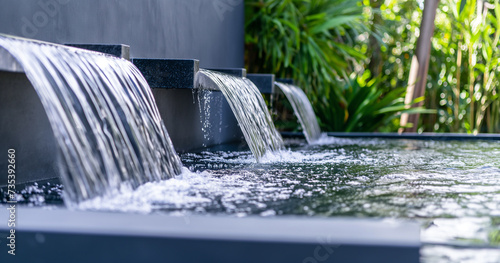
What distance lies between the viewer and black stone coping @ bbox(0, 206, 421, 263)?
1.18 m

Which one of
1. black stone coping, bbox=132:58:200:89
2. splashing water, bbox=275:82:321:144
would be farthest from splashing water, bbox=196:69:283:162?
splashing water, bbox=275:82:321:144

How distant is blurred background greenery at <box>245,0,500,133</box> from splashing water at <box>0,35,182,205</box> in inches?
128

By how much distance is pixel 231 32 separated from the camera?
5.73 m

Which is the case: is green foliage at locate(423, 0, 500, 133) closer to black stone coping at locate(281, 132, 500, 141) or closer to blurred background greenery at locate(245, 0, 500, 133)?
blurred background greenery at locate(245, 0, 500, 133)

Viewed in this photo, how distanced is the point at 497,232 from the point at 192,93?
3446mm

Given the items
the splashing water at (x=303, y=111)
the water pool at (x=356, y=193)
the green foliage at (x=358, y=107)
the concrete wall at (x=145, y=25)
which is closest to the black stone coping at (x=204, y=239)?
the water pool at (x=356, y=193)

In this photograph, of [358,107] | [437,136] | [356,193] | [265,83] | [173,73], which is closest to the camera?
[356,193]

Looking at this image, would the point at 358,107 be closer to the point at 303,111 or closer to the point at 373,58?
the point at 303,111

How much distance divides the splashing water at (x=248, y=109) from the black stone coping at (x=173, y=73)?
0.06 meters

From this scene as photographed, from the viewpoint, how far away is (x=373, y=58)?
847 centimetres

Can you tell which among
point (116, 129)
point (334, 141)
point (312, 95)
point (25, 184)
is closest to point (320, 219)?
point (116, 129)

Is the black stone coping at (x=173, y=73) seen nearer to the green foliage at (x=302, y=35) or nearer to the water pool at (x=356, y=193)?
the water pool at (x=356, y=193)

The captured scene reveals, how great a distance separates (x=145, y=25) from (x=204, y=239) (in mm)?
2647

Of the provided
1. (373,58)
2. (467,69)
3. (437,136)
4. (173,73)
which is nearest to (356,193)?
(173,73)
